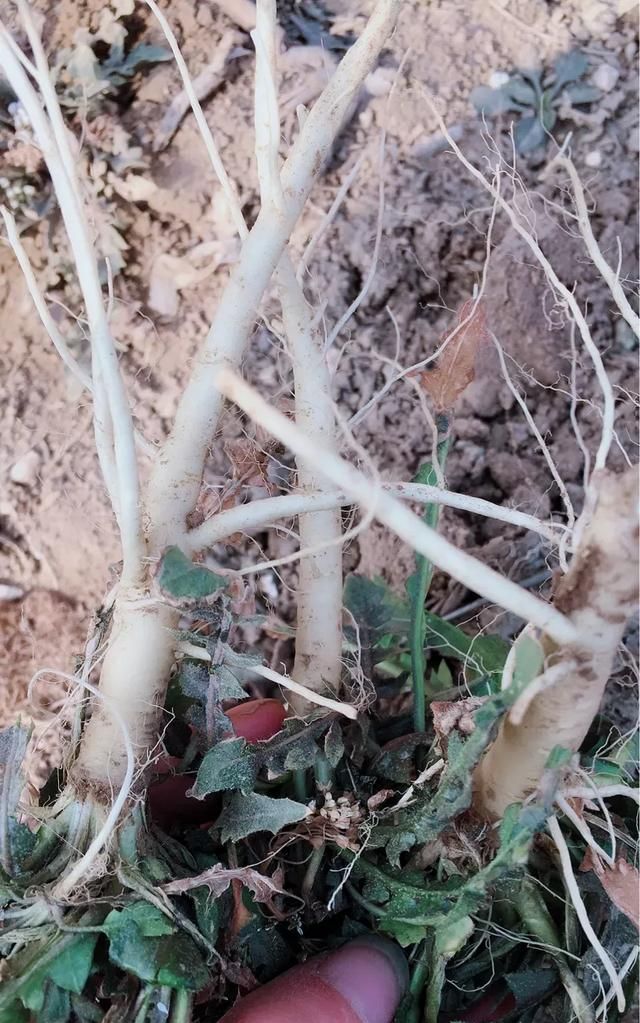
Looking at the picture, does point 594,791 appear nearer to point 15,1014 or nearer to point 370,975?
point 370,975

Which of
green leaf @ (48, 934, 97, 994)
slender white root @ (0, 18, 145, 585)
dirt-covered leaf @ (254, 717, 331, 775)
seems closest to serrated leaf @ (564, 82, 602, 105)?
slender white root @ (0, 18, 145, 585)

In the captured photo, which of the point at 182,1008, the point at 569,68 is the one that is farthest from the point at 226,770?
the point at 569,68

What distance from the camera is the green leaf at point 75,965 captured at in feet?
1.90

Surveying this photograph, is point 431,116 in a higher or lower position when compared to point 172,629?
higher

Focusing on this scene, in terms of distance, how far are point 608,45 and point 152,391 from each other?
2.86 feet

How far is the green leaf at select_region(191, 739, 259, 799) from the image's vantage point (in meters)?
0.63

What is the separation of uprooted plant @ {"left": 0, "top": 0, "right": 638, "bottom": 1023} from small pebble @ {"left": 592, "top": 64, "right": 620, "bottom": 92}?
0.68m

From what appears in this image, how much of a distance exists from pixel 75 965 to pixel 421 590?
1.38 feet

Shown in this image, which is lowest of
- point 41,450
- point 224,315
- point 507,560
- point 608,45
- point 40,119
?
point 507,560

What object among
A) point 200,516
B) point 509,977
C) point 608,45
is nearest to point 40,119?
point 200,516

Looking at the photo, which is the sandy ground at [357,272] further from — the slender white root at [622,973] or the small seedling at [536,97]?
the slender white root at [622,973]

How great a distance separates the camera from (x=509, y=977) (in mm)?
675

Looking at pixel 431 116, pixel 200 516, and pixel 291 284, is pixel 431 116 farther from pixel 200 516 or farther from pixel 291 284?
pixel 200 516

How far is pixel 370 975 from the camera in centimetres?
67
